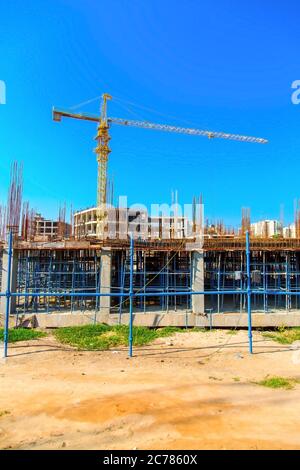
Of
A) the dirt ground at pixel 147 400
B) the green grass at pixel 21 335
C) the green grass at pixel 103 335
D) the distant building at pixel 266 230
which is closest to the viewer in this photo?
the dirt ground at pixel 147 400

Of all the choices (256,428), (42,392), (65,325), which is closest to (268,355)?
(256,428)

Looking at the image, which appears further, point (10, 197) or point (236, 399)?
point (10, 197)

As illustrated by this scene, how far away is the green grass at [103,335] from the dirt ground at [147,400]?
3.05ft

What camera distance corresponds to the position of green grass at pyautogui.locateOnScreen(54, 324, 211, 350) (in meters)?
8.55

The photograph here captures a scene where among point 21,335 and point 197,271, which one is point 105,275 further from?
point 21,335

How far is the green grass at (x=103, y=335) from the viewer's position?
855 cm

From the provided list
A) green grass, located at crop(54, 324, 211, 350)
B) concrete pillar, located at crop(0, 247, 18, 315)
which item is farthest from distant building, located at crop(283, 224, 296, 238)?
concrete pillar, located at crop(0, 247, 18, 315)

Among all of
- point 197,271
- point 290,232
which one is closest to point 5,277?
point 197,271

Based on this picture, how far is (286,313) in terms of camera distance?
11961mm

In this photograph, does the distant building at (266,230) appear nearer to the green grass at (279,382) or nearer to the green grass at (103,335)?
the green grass at (103,335)

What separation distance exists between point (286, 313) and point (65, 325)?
8.47 m

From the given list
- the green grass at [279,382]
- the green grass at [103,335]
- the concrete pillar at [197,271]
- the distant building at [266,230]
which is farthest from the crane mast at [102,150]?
the green grass at [279,382]

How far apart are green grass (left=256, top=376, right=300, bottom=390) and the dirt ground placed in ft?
0.49
